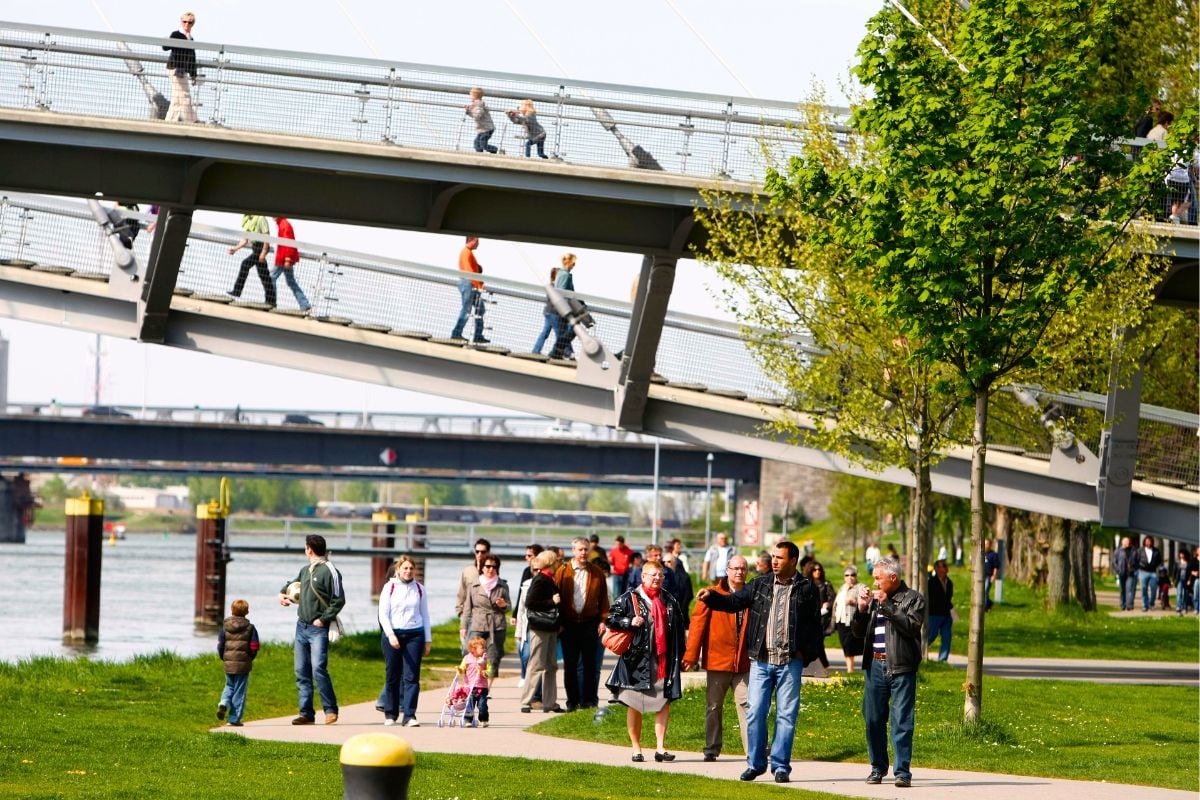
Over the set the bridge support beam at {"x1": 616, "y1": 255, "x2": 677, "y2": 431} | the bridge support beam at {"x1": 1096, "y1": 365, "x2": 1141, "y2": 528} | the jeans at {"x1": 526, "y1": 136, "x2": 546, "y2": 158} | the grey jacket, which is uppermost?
the grey jacket

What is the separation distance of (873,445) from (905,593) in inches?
442

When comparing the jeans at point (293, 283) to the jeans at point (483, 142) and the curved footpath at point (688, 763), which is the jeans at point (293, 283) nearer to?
the jeans at point (483, 142)

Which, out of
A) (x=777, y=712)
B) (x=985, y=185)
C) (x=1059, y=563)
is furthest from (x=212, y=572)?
(x=777, y=712)

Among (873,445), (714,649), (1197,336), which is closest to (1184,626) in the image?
(1197,336)

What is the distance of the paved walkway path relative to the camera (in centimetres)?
1312

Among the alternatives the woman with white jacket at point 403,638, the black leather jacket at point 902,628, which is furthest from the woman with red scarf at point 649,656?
the woman with white jacket at point 403,638

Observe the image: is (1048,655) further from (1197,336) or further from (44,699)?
(44,699)

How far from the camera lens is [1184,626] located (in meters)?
37.2

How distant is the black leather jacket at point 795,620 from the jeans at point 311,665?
4.40 meters

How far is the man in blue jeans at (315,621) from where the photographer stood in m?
16.1

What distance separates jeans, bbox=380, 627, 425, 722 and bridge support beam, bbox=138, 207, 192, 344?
32.7 feet

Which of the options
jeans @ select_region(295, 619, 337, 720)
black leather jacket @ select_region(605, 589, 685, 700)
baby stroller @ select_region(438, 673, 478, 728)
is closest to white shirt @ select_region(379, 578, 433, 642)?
jeans @ select_region(295, 619, 337, 720)

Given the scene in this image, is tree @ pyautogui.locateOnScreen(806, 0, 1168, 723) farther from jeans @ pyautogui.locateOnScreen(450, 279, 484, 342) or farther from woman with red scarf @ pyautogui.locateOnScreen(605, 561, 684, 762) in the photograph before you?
jeans @ pyautogui.locateOnScreen(450, 279, 484, 342)

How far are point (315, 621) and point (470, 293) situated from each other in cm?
1011
